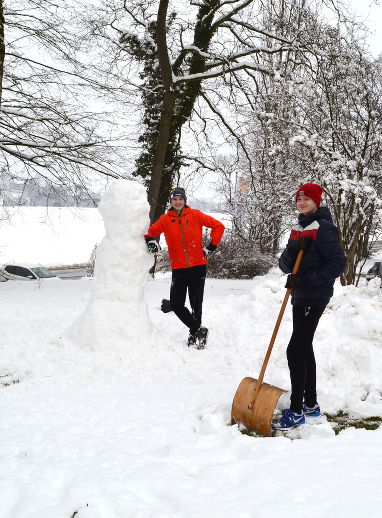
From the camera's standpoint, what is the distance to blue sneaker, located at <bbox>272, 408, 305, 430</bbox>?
10.9 feet

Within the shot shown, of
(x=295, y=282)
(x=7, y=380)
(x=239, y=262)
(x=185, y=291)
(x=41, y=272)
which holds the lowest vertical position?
(x=41, y=272)

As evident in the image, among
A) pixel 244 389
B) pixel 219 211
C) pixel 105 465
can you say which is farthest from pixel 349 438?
pixel 219 211

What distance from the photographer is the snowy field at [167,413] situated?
2297 millimetres

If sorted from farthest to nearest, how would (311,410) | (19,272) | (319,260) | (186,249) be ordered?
(19,272)
(186,249)
(311,410)
(319,260)

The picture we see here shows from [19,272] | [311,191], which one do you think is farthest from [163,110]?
[19,272]

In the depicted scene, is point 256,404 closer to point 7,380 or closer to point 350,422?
point 350,422

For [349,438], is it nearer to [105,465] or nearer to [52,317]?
[105,465]

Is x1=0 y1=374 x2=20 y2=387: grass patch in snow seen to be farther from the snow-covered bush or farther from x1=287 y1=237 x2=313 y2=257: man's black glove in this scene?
the snow-covered bush

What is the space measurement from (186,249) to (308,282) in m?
2.19

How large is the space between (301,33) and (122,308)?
6818 mm

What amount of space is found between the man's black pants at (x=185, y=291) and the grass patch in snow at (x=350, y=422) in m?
2.21

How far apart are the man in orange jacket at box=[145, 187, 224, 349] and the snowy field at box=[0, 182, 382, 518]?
0.86 ft

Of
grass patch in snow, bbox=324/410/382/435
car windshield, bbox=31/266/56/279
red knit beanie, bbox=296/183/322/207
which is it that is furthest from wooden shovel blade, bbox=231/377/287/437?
car windshield, bbox=31/266/56/279

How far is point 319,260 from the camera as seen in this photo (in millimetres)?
3438
